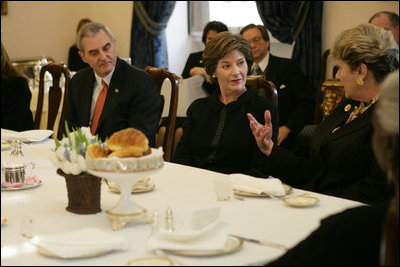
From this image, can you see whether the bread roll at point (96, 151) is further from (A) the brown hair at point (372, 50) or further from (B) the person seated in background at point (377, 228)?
(A) the brown hair at point (372, 50)

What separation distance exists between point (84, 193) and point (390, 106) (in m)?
1.03

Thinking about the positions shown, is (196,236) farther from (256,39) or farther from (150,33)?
(150,33)

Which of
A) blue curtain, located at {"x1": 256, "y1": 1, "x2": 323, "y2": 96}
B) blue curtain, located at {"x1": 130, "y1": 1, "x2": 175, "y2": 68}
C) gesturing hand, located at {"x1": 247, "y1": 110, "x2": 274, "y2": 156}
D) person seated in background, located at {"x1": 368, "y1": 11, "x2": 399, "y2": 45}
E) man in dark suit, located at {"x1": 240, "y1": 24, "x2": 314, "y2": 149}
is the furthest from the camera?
blue curtain, located at {"x1": 130, "y1": 1, "x2": 175, "y2": 68}

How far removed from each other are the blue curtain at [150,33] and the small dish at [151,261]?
5.70 meters

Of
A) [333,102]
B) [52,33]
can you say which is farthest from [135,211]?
[52,33]

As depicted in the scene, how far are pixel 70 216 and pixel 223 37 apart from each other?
59.2 inches

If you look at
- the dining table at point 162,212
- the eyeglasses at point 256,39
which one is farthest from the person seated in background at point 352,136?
the eyeglasses at point 256,39

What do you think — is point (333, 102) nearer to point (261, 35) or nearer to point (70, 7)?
point (261, 35)

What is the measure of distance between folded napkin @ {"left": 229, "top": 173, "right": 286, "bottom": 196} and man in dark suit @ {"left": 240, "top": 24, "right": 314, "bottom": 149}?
8.36ft

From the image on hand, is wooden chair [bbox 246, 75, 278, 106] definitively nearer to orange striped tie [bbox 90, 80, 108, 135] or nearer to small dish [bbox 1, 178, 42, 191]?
orange striped tie [bbox 90, 80, 108, 135]

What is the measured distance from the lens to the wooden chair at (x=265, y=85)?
130 inches

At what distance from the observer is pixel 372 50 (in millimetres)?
2516

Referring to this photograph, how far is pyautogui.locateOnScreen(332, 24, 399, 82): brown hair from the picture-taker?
2512mm

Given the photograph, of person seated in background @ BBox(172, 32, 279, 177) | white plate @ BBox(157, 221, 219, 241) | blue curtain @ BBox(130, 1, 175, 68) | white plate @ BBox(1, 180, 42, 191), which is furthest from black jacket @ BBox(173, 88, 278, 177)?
blue curtain @ BBox(130, 1, 175, 68)
